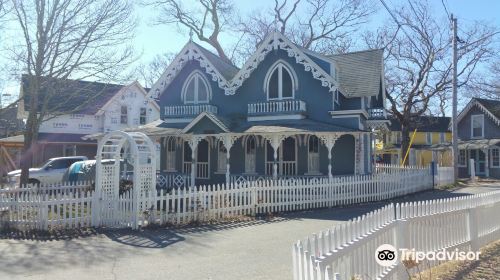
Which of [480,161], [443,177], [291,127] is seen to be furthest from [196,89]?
[480,161]

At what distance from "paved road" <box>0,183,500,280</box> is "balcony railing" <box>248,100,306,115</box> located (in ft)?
30.6

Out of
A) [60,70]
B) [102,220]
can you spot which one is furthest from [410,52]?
[102,220]

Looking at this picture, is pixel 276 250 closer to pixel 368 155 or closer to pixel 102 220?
pixel 102 220

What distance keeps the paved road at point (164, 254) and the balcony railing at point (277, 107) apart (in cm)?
932

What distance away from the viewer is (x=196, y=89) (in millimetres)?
25203

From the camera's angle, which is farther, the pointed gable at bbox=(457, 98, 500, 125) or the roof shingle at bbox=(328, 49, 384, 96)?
the pointed gable at bbox=(457, 98, 500, 125)

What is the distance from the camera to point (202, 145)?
24.7 m

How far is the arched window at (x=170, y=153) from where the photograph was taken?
2564cm

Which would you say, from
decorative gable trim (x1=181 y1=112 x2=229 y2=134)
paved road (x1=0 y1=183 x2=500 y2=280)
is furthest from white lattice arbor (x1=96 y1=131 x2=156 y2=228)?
decorative gable trim (x1=181 y1=112 x2=229 y2=134)

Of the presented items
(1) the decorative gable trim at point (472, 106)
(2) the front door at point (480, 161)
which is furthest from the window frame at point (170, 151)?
(1) the decorative gable trim at point (472, 106)

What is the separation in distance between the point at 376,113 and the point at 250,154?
22.6ft

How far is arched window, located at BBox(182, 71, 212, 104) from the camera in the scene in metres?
24.9

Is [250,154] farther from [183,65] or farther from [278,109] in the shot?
[183,65]

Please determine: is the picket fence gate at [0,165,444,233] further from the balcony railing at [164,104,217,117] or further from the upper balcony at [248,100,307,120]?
the balcony railing at [164,104,217,117]
